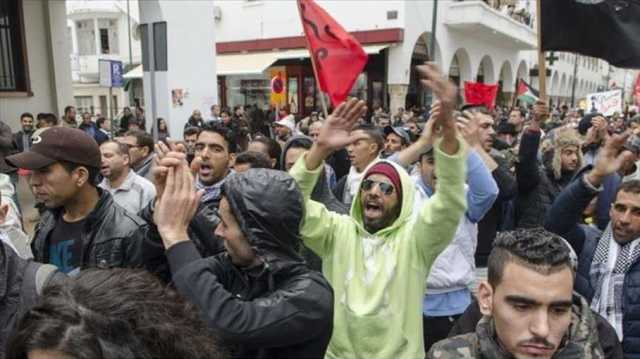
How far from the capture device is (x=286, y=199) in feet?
5.87

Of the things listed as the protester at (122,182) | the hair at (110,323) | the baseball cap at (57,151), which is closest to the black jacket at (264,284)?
the hair at (110,323)

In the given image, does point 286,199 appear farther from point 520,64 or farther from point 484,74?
point 520,64

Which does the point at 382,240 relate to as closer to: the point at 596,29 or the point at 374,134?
the point at 374,134

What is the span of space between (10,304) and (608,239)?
9.04 feet

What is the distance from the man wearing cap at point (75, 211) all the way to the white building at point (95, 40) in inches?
1605

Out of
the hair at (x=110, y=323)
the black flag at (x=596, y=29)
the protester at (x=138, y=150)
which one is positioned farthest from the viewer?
the protester at (x=138, y=150)

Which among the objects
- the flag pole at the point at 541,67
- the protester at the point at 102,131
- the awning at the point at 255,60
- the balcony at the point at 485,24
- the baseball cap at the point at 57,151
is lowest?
the protester at the point at 102,131

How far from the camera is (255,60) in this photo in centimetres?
2188

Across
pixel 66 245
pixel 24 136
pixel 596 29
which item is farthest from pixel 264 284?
pixel 24 136

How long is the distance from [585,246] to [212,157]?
7.63 ft

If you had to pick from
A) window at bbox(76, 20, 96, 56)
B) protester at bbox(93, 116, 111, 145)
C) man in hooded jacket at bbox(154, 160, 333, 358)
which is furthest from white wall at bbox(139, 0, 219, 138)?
window at bbox(76, 20, 96, 56)

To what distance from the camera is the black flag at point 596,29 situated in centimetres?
412

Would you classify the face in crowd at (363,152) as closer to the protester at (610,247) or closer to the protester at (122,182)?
the protester at (122,182)

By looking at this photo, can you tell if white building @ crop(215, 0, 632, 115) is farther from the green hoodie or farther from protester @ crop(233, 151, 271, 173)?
the green hoodie
